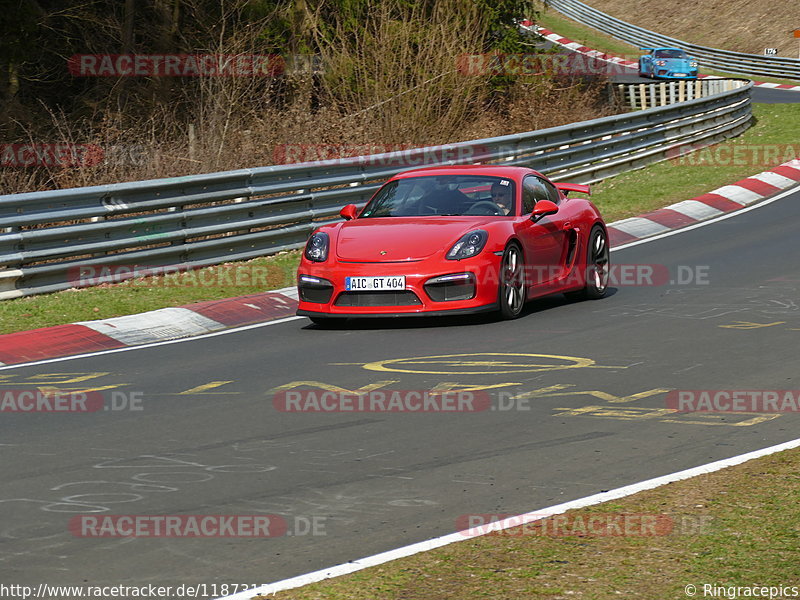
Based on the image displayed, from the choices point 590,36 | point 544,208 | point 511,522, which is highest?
point 590,36

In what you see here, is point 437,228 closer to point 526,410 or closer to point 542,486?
point 526,410

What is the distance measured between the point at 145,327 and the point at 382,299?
7.02 feet

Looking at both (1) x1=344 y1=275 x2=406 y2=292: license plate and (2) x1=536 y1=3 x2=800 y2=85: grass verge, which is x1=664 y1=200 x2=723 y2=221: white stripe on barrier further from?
(2) x1=536 y1=3 x2=800 y2=85: grass verge

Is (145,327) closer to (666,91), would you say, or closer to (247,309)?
(247,309)

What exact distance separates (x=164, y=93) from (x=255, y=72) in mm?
3133

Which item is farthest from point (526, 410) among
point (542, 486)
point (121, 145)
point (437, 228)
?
point (121, 145)

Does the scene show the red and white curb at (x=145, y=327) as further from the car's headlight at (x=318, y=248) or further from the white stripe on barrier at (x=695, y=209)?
the white stripe on barrier at (x=695, y=209)

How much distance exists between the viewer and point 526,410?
7.63 metres

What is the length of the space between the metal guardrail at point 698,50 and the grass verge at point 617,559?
136ft

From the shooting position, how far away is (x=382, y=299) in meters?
11.0

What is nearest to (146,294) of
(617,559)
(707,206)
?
(617,559)

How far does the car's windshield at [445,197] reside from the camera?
1199 centimetres

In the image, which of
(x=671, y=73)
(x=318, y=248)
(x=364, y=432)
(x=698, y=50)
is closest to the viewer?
A: (x=364, y=432)

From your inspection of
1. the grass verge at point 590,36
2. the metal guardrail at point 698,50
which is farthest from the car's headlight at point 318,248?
the grass verge at point 590,36
